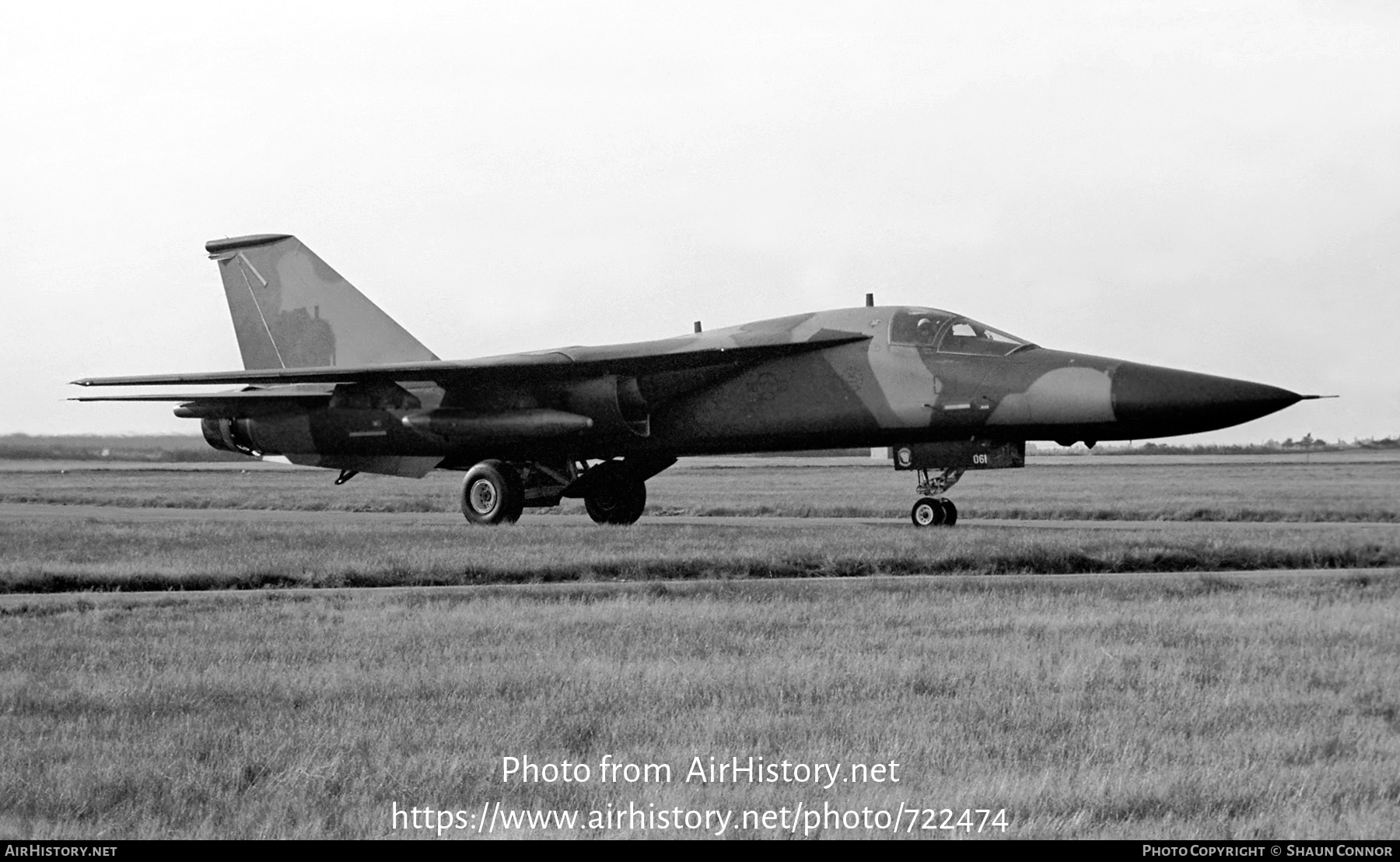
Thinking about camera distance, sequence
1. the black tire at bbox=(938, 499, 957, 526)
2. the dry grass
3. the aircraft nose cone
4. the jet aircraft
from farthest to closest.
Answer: the black tire at bbox=(938, 499, 957, 526) → the jet aircraft → the aircraft nose cone → the dry grass

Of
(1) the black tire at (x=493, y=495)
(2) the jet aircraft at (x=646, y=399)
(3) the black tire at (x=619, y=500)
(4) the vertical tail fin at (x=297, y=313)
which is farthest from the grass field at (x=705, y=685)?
(4) the vertical tail fin at (x=297, y=313)

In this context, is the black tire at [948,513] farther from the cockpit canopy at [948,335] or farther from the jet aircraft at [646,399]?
the cockpit canopy at [948,335]

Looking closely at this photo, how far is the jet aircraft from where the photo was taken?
15625mm

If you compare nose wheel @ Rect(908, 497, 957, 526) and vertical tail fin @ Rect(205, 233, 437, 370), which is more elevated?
vertical tail fin @ Rect(205, 233, 437, 370)

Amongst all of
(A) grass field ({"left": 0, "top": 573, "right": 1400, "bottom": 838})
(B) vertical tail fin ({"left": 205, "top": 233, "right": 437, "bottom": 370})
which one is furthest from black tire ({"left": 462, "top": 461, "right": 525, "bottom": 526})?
(A) grass field ({"left": 0, "top": 573, "right": 1400, "bottom": 838})

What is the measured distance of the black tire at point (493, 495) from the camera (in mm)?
19250

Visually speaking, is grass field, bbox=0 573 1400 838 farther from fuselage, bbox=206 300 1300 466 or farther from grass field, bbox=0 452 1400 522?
grass field, bbox=0 452 1400 522

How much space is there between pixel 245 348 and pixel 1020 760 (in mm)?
19727

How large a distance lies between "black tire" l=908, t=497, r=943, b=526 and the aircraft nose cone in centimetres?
386

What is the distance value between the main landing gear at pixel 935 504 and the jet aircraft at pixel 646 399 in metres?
0.03

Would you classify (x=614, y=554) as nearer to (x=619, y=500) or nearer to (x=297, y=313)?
(x=619, y=500)

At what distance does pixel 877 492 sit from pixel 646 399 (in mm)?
16848

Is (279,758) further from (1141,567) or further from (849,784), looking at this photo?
(1141,567)

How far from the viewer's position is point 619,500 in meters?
20.5
